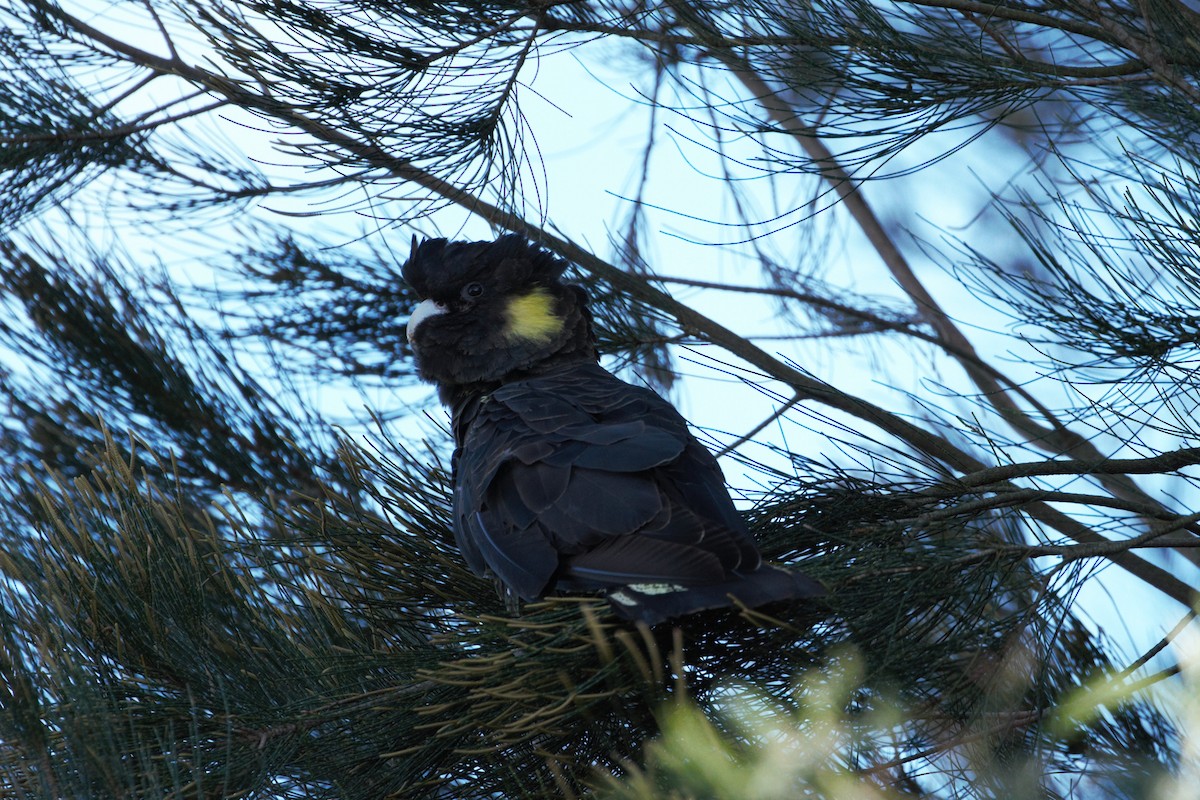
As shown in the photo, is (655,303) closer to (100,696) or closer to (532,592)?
(532,592)

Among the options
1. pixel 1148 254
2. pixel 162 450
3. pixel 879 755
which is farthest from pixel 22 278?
pixel 1148 254

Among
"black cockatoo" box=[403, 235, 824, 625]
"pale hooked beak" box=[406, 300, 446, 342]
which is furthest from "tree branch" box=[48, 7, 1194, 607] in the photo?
"pale hooked beak" box=[406, 300, 446, 342]

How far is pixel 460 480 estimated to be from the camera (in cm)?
246

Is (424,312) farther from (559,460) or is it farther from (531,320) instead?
(559,460)

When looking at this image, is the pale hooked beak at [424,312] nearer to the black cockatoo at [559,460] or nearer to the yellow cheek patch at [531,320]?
the black cockatoo at [559,460]

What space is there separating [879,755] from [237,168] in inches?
105

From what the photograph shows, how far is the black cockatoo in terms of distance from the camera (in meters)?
1.82

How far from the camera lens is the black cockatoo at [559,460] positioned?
182cm

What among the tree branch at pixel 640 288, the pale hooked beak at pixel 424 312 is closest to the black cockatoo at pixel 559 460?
the pale hooked beak at pixel 424 312

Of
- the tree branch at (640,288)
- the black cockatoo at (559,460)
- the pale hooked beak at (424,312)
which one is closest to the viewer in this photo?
the black cockatoo at (559,460)

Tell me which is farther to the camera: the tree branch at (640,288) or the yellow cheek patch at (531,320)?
the yellow cheek patch at (531,320)

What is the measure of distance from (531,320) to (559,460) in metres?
0.83

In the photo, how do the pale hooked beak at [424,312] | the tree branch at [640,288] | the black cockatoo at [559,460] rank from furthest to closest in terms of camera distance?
1. the pale hooked beak at [424,312]
2. the tree branch at [640,288]
3. the black cockatoo at [559,460]

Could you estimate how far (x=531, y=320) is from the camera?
2.97 m
